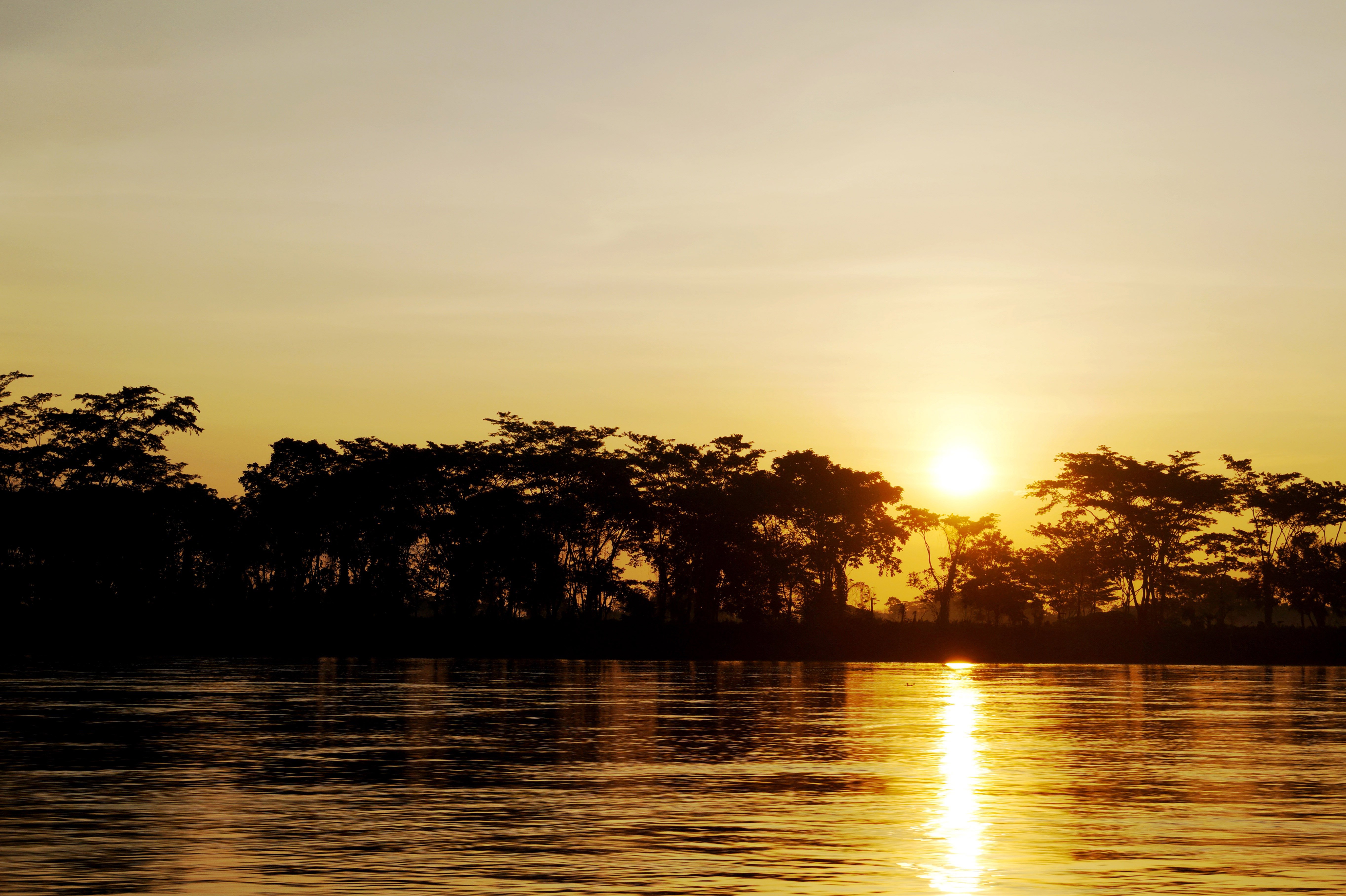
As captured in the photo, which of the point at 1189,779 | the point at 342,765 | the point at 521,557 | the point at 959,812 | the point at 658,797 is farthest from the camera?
the point at 521,557

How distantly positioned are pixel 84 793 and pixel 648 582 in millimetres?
78079

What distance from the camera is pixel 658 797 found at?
65.5ft

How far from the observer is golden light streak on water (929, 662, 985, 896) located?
541 inches

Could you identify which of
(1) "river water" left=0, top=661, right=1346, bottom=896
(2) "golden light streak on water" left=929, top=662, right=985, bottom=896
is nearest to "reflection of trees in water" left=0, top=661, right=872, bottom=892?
(1) "river water" left=0, top=661, right=1346, bottom=896

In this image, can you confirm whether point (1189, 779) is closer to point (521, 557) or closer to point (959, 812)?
point (959, 812)

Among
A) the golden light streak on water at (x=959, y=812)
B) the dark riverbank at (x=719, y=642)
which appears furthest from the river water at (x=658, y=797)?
the dark riverbank at (x=719, y=642)

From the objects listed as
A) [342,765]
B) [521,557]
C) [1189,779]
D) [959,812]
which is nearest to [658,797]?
[959,812]

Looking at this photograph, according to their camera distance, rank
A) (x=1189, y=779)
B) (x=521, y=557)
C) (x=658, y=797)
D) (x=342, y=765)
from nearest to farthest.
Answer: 1. (x=658, y=797)
2. (x=1189, y=779)
3. (x=342, y=765)
4. (x=521, y=557)

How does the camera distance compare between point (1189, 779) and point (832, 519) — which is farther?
point (832, 519)

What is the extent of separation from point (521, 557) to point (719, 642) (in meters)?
14.1

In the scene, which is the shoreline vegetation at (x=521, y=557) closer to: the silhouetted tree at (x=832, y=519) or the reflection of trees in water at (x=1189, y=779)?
the silhouetted tree at (x=832, y=519)

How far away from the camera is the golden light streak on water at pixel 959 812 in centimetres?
1375

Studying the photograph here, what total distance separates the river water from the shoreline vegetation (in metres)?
49.7

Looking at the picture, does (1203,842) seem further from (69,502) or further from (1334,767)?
(69,502)
